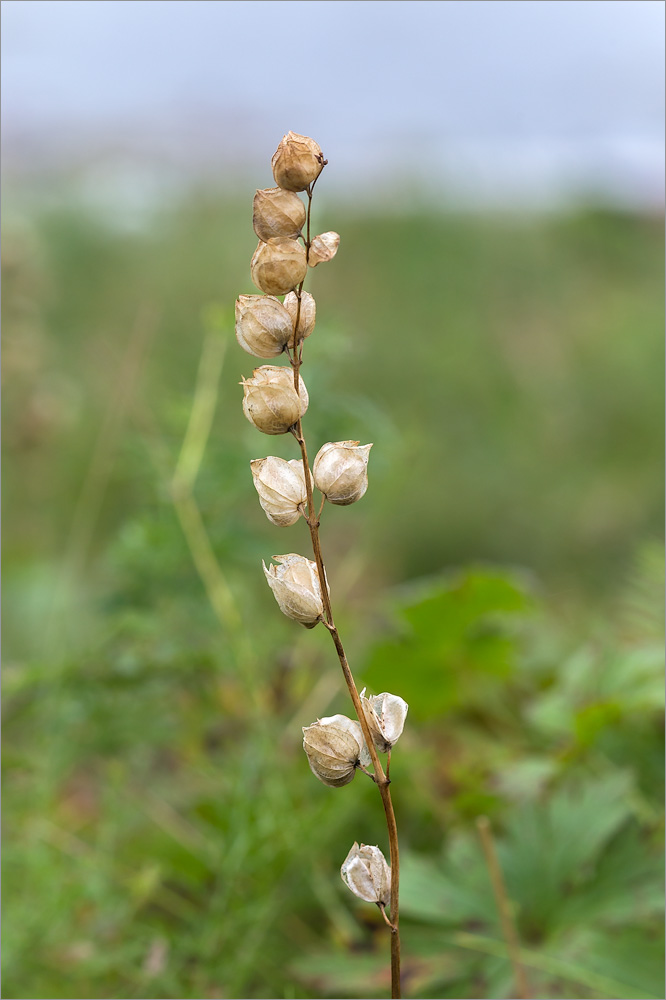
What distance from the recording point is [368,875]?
0.37 m

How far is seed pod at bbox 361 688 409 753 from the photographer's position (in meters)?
0.38

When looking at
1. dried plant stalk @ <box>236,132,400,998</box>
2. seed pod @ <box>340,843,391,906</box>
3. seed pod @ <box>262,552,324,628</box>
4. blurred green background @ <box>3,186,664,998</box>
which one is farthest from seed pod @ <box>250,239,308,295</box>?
blurred green background @ <box>3,186,664,998</box>

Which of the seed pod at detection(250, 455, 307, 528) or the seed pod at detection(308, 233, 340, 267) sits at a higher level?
the seed pod at detection(308, 233, 340, 267)

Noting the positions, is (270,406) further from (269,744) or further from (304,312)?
(269,744)

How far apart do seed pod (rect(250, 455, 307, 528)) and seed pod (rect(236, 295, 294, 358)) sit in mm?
51

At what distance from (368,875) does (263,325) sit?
0.25 m

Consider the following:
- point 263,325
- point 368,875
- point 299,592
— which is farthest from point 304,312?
point 368,875

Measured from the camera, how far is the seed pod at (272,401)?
376 millimetres

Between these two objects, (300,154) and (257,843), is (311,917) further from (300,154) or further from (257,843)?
(300,154)

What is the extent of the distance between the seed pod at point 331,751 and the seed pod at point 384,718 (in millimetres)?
11

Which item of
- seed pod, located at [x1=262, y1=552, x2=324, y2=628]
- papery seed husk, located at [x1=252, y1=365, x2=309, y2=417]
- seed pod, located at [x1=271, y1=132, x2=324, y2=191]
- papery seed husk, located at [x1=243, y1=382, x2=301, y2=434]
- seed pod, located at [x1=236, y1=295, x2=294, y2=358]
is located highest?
seed pod, located at [x1=271, y1=132, x2=324, y2=191]

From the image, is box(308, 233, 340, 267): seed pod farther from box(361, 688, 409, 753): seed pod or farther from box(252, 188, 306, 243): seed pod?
box(361, 688, 409, 753): seed pod

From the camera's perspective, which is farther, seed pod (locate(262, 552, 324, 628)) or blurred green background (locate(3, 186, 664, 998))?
blurred green background (locate(3, 186, 664, 998))

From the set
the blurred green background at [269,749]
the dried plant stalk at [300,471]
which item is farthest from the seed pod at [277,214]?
the blurred green background at [269,749]
